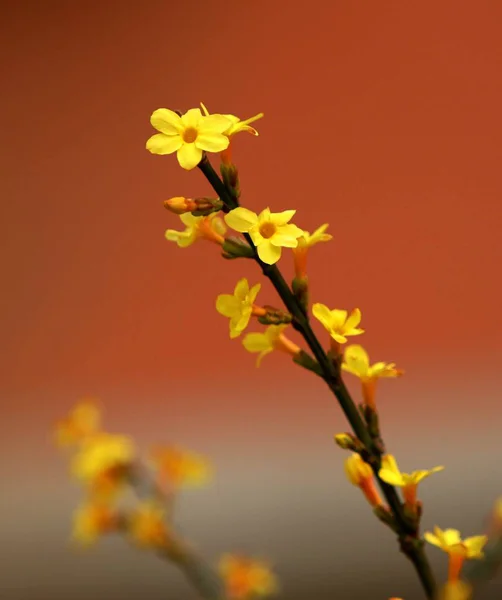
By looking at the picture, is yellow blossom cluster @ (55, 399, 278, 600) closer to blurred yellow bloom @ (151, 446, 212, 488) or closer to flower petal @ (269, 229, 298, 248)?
blurred yellow bloom @ (151, 446, 212, 488)

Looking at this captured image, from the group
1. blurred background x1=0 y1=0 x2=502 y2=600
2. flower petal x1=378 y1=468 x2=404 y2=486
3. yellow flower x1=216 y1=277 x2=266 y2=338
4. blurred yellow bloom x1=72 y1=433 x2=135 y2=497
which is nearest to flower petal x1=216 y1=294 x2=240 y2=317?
yellow flower x1=216 y1=277 x2=266 y2=338

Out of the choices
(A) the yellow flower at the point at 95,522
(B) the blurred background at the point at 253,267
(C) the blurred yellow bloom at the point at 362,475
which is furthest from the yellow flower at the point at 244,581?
(B) the blurred background at the point at 253,267

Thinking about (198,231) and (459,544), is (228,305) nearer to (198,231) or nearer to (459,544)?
(198,231)

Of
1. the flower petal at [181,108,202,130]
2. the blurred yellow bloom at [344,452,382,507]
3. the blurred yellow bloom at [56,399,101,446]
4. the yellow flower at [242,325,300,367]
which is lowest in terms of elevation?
the blurred yellow bloom at [344,452,382,507]

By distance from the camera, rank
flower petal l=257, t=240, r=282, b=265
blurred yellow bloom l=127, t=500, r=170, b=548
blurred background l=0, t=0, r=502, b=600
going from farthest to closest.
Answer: blurred background l=0, t=0, r=502, b=600 → blurred yellow bloom l=127, t=500, r=170, b=548 → flower petal l=257, t=240, r=282, b=265

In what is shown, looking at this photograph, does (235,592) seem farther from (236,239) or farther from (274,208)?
(274,208)

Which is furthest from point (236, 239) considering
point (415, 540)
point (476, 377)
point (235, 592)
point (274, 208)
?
point (476, 377)
